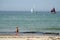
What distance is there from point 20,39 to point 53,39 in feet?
11.0

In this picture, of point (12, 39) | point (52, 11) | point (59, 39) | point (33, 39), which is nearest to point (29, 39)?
point (33, 39)

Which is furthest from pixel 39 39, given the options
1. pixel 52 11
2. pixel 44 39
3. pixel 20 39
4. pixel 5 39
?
pixel 52 11

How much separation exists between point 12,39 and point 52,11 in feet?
331

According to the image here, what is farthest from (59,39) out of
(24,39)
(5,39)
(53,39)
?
(5,39)

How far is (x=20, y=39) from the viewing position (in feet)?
67.3

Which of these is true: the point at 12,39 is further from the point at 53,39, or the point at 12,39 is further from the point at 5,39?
the point at 53,39

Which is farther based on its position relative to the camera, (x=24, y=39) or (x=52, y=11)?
(x=52, y=11)

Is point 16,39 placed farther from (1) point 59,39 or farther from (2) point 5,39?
(1) point 59,39

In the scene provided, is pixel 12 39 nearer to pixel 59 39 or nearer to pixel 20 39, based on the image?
pixel 20 39

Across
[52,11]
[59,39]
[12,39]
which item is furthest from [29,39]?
[52,11]

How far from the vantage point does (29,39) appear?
66.6 ft

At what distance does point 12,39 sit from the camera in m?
20.3

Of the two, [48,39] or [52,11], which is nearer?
[48,39]

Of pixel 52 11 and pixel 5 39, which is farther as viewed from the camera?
pixel 52 11
